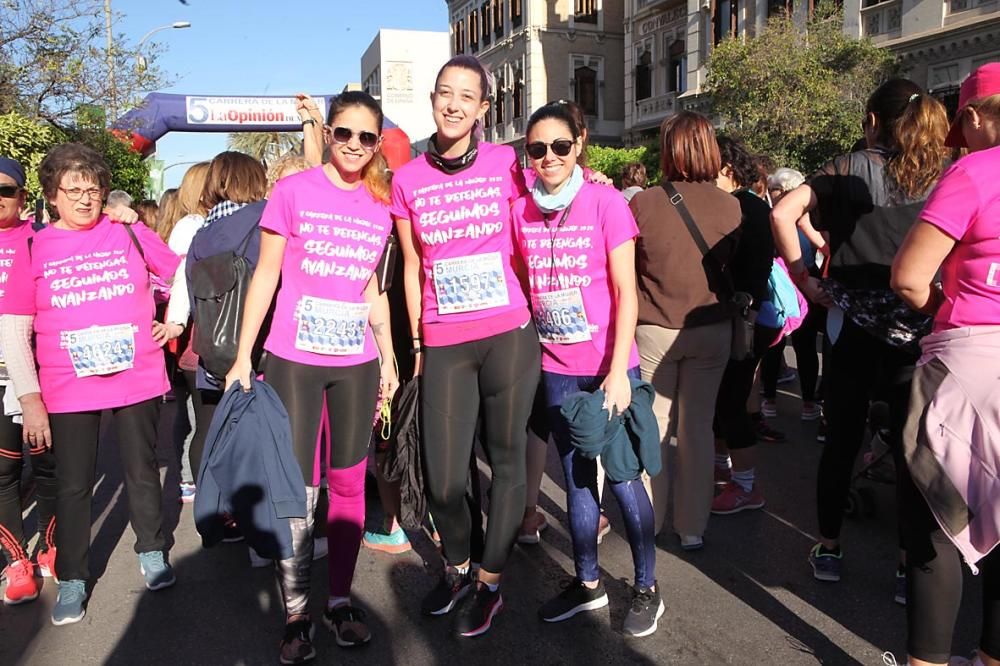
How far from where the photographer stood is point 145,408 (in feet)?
11.7

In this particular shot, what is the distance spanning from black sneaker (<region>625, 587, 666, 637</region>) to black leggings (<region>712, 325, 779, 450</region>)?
4.61ft

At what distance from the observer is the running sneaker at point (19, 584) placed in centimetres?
362

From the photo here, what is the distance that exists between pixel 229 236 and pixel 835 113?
1666cm

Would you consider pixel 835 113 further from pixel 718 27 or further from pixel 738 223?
pixel 738 223

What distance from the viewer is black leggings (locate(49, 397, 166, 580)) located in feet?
11.2

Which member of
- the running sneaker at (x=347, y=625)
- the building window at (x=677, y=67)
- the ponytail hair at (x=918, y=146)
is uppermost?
the building window at (x=677, y=67)

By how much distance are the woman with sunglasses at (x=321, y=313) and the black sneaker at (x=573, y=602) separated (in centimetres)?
76

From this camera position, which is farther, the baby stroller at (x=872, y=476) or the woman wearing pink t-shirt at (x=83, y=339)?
the baby stroller at (x=872, y=476)

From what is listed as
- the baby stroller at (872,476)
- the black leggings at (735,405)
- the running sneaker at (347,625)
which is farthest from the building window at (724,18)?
the running sneaker at (347,625)

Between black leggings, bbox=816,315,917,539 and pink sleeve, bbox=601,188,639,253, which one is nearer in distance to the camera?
pink sleeve, bbox=601,188,639,253

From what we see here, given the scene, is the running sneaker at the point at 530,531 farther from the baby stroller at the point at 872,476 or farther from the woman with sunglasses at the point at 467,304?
the baby stroller at the point at 872,476

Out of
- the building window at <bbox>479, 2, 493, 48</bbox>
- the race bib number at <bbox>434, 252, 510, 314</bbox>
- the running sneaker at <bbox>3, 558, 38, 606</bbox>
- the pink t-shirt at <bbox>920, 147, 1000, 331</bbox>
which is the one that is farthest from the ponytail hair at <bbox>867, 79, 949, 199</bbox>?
the building window at <bbox>479, 2, 493, 48</bbox>

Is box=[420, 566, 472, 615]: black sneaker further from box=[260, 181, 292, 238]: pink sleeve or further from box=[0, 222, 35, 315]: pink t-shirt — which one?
box=[0, 222, 35, 315]: pink t-shirt

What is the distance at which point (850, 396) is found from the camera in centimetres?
328
